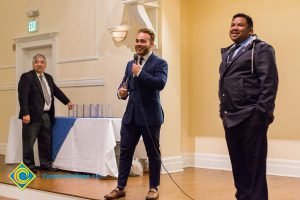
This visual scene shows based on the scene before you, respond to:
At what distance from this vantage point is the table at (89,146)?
443cm

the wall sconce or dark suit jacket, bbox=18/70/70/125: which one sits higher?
the wall sconce

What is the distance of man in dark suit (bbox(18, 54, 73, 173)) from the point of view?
4.83 m

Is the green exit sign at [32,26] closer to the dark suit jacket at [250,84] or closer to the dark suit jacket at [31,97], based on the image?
the dark suit jacket at [31,97]

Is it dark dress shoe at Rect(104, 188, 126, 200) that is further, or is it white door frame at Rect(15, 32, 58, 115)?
white door frame at Rect(15, 32, 58, 115)

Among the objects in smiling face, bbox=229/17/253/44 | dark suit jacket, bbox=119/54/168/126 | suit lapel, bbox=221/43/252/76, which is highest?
smiling face, bbox=229/17/253/44

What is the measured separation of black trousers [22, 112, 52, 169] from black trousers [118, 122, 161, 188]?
173cm

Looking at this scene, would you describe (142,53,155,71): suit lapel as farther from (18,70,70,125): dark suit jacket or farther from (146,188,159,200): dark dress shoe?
(18,70,70,125): dark suit jacket

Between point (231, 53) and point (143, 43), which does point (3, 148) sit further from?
point (231, 53)

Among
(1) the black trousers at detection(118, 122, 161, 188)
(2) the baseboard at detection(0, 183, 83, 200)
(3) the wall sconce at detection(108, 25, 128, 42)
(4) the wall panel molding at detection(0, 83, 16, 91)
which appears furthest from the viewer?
(4) the wall panel molding at detection(0, 83, 16, 91)

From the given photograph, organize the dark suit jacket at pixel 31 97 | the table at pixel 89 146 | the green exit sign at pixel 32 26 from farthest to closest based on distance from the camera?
the green exit sign at pixel 32 26
the dark suit jacket at pixel 31 97
the table at pixel 89 146

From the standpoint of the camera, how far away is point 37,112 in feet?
15.9

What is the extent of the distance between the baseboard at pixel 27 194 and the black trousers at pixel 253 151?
1.52 m

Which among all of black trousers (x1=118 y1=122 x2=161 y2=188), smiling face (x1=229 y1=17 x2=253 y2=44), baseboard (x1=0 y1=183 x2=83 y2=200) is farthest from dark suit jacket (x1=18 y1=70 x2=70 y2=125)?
smiling face (x1=229 y1=17 x2=253 y2=44)

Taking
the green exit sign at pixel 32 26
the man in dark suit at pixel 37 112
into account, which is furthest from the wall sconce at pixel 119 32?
the green exit sign at pixel 32 26
